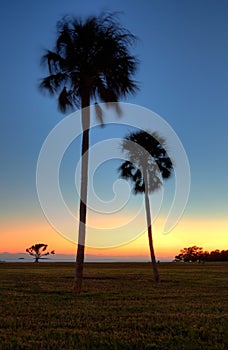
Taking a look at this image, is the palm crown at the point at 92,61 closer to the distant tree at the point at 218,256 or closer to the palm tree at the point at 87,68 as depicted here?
the palm tree at the point at 87,68

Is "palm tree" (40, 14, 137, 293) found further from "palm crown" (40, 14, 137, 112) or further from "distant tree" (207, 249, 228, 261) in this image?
"distant tree" (207, 249, 228, 261)

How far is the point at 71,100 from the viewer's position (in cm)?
2436

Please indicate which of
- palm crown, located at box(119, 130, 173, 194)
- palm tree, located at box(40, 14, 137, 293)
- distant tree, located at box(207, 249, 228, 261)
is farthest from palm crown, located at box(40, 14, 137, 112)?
distant tree, located at box(207, 249, 228, 261)

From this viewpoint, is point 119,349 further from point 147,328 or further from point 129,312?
point 129,312

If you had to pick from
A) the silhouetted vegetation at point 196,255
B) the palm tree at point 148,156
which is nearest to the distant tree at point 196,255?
the silhouetted vegetation at point 196,255

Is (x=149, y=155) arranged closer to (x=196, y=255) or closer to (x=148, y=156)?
(x=148, y=156)

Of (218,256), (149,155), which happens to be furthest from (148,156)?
(218,256)

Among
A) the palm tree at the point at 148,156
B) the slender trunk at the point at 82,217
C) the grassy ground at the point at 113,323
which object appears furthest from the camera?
the palm tree at the point at 148,156

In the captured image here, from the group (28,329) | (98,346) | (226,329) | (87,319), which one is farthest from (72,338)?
(226,329)

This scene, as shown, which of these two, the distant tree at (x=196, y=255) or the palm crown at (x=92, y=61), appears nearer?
the palm crown at (x=92, y=61)

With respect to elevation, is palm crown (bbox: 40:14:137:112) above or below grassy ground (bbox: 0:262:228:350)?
above

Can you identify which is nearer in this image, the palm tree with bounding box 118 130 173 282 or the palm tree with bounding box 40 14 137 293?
the palm tree with bounding box 40 14 137 293

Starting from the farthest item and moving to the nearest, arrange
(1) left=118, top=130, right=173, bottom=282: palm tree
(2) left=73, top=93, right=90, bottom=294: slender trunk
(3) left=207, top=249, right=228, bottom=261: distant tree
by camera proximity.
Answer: (3) left=207, top=249, right=228, bottom=261: distant tree < (1) left=118, top=130, right=173, bottom=282: palm tree < (2) left=73, top=93, right=90, bottom=294: slender trunk

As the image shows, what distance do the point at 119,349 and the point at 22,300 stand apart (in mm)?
10009
